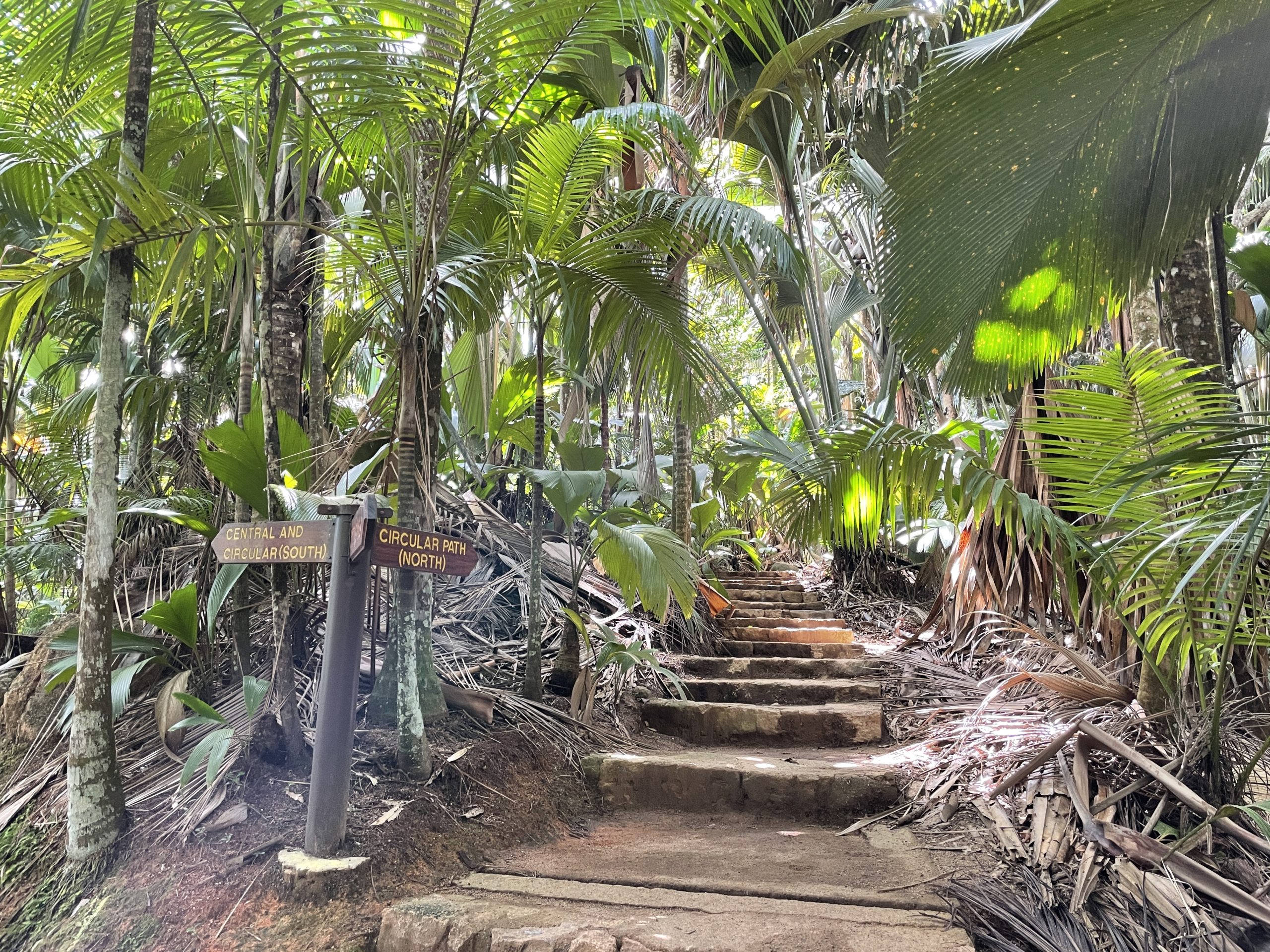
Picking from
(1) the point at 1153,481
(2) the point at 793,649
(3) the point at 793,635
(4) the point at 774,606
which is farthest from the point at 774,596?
(1) the point at 1153,481

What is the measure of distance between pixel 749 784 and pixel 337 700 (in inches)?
58.9

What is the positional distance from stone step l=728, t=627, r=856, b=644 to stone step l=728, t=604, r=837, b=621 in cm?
30

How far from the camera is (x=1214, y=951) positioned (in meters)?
1.47

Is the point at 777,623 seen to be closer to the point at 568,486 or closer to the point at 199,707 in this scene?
the point at 568,486

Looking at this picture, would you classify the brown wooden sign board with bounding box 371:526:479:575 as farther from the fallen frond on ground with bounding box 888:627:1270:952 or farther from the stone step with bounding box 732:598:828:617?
the stone step with bounding box 732:598:828:617

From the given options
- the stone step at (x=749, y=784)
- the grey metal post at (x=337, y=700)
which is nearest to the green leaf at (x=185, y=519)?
the grey metal post at (x=337, y=700)

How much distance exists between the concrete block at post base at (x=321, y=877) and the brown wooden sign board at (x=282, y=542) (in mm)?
746

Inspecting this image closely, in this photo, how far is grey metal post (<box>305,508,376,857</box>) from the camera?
1896mm

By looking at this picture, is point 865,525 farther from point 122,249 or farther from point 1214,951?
point 122,249

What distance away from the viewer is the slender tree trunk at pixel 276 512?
7.45 feet

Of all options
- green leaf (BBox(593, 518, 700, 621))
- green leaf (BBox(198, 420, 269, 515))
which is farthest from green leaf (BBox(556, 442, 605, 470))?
green leaf (BBox(198, 420, 269, 515))

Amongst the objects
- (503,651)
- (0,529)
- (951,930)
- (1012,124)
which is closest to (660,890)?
(951,930)

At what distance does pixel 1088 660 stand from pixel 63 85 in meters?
3.93

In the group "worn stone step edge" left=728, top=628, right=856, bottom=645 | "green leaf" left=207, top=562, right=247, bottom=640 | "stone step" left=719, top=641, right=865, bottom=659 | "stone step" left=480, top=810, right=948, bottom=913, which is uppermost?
"green leaf" left=207, top=562, right=247, bottom=640
